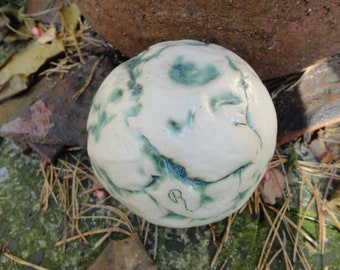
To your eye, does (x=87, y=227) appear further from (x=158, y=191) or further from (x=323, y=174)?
(x=323, y=174)

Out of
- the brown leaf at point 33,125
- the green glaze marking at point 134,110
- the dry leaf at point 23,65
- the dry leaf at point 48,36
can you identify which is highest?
the green glaze marking at point 134,110

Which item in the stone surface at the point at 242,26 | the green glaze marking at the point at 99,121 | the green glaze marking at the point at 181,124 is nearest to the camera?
the green glaze marking at the point at 181,124

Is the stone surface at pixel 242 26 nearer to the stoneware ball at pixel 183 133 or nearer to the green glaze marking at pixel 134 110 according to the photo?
the stoneware ball at pixel 183 133

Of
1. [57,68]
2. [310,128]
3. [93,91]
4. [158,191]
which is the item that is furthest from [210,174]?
[57,68]

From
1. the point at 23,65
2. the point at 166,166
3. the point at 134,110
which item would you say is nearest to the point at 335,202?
the point at 166,166

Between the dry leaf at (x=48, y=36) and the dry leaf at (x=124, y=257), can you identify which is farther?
the dry leaf at (x=48, y=36)

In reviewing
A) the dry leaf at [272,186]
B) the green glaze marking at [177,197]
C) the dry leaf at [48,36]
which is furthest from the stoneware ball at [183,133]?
the dry leaf at [48,36]

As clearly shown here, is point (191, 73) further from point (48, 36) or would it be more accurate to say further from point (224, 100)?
point (48, 36)
